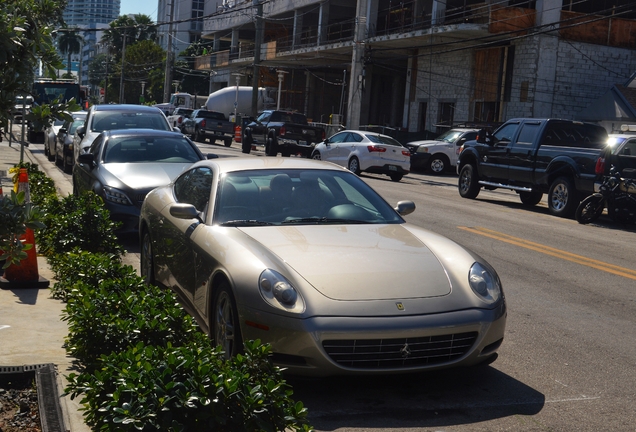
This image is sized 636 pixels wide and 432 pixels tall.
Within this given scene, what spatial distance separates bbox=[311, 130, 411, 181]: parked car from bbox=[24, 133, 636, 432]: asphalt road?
1501cm

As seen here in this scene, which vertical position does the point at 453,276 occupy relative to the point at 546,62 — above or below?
below

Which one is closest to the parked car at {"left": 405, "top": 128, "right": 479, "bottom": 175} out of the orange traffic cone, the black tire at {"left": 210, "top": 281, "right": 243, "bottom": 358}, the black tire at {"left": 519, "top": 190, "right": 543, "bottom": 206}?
the black tire at {"left": 519, "top": 190, "right": 543, "bottom": 206}

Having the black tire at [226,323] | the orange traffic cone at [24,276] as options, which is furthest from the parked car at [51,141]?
the black tire at [226,323]

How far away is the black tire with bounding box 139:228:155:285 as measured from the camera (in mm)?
7732

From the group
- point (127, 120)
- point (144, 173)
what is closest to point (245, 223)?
point (144, 173)

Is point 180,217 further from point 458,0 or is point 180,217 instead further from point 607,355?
point 458,0

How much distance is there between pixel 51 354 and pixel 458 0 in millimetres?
40960

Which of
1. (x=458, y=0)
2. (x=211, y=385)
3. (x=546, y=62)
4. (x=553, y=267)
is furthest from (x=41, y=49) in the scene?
(x=458, y=0)

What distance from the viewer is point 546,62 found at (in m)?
35.1

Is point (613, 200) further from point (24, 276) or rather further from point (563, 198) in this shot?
point (24, 276)

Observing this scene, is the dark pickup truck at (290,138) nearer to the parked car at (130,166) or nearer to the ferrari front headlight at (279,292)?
the parked car at (130,166)

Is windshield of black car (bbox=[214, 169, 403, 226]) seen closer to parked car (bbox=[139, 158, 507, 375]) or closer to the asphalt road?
parked car (bbox=[139, 158, 507, 375])

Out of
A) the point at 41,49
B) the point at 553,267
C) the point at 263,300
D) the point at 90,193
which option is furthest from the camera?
the point at 553,267

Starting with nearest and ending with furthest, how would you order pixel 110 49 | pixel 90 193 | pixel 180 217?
pixel 180 217, pixel 90 193, pixel 110 49
